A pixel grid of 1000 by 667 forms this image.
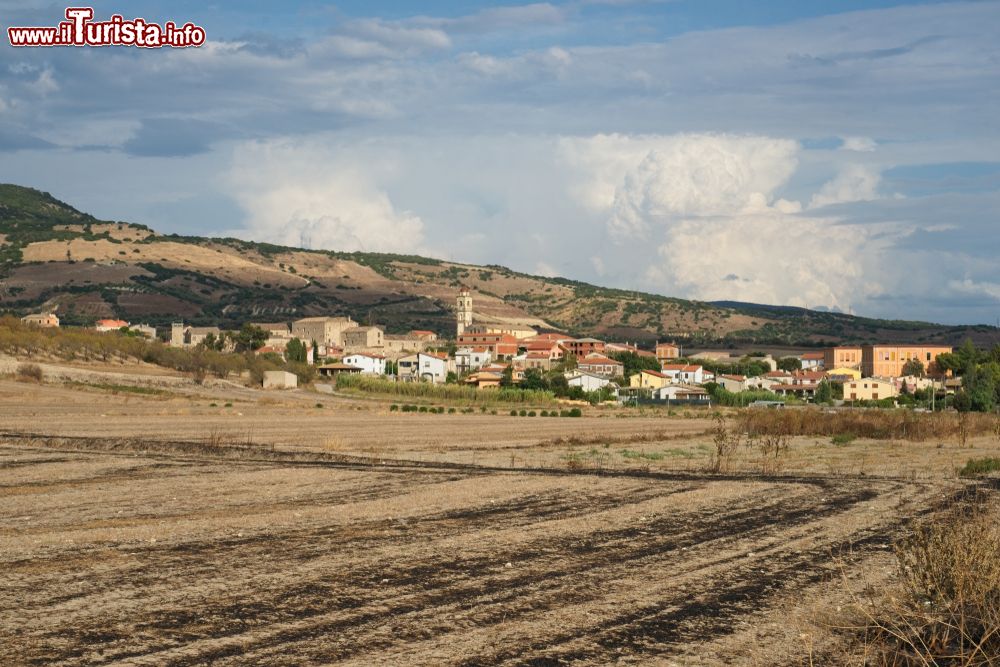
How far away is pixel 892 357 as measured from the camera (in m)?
170

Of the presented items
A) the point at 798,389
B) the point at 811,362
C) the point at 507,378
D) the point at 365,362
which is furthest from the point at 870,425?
the point at 811,362

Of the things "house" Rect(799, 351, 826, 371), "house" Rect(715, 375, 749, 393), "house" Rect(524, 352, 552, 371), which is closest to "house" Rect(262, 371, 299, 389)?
"house" Rect(524, 352, 552, 371)

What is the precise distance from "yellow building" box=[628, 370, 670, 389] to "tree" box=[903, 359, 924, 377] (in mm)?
40806

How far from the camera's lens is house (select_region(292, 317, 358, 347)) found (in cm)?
18712

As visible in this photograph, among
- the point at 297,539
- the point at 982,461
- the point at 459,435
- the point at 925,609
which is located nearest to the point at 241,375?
the point at 459,435

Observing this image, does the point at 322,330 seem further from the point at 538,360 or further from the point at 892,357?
the point at 892,357

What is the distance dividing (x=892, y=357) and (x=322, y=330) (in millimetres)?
89973

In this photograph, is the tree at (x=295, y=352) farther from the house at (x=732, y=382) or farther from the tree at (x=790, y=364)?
the tree at (x=790, y=364)

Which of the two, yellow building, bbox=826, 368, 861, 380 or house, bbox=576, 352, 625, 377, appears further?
house, bbox=576, 352, 625, 377

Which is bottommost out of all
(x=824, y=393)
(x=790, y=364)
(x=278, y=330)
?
(x=824, y=393)

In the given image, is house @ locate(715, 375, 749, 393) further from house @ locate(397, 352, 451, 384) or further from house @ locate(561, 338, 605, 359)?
house @ locate(561, 338, 605, 359)

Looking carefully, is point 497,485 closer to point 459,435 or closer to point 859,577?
point 859,577

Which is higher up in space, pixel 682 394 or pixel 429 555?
pixel 682 394

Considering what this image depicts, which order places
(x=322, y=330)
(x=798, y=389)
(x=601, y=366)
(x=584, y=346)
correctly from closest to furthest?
(x=798, y=389) → (x=601, y=366) → (x=584, y=346) → (x=322, y=330)
